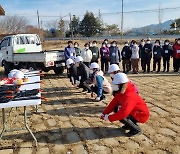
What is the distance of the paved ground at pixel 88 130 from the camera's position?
4324 mm

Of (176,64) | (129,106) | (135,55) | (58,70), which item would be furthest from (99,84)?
(176,64)

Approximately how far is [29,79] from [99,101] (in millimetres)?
2030

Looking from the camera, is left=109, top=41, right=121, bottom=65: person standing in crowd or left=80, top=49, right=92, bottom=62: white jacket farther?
left=109, top=41, right=121, bottom=65: person standing in crowd

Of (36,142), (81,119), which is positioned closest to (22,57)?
(81,119)

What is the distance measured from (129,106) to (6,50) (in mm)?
9975

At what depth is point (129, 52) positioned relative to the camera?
12.1m

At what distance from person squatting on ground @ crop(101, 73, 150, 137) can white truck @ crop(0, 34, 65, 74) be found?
699cm

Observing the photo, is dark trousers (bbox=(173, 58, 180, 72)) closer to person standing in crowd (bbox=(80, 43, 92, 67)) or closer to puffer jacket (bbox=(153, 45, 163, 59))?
puffer jacket (bbox=(153, 45, 163, 59))

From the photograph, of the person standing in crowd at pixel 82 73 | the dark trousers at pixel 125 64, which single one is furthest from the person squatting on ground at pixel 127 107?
the dark trousers at pixel 125 64

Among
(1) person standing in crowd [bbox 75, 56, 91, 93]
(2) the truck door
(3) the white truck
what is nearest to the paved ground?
(1) person standing in crowd [bbox 75, 56, 91, 93]

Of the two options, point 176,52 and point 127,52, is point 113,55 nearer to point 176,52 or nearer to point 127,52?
point 127,52

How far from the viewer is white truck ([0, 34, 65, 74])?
37.4 feet

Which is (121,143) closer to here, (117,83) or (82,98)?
(117,83)

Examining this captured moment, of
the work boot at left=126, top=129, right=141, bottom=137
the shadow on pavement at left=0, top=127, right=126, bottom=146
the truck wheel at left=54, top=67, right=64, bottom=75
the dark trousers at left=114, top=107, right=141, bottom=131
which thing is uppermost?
the truck wheel at left=54, top=67, right=64, bottom=75
